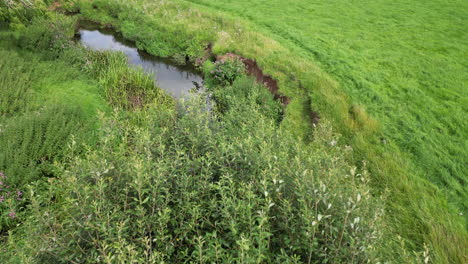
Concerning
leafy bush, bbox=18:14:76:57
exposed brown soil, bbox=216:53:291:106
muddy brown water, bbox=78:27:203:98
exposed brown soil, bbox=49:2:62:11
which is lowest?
Result: muddy brown water, bbox=78:27:203:98

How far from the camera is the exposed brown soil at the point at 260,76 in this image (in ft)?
34.2

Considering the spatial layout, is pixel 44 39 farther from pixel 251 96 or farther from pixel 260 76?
pixel 251 96

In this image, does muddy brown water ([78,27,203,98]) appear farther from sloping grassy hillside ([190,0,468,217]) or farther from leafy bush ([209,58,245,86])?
sloping grassy hillside ([190,0,468,217])

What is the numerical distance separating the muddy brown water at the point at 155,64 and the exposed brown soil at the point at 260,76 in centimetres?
183

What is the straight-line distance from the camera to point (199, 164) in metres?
4.43

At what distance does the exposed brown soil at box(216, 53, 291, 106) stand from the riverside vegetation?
35 centimetres

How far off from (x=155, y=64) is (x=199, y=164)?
11557 millimetres

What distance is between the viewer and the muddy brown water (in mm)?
12625

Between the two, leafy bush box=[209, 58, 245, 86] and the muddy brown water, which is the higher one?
leafy bush box=[209, 58, 245, 86]

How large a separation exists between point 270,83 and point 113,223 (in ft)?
30.0

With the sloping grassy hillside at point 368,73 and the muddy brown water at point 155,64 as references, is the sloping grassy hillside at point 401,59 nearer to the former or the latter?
the sloping grassy hillside at point 368,73

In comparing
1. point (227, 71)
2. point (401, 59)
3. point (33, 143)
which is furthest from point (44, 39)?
point (401, 59)

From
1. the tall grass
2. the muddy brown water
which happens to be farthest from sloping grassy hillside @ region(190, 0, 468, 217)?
the tall grass

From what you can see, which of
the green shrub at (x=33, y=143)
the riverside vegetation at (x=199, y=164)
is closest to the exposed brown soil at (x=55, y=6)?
the riverside vegetation at (x=199, y=164)
